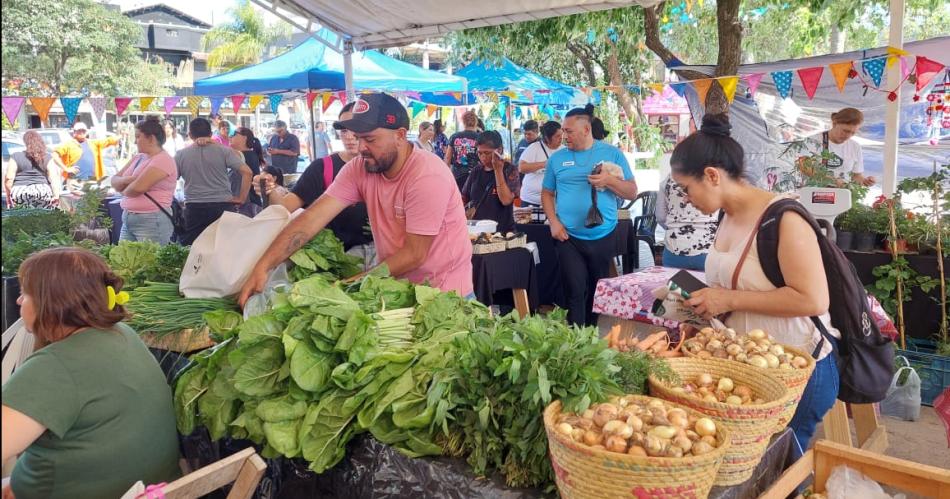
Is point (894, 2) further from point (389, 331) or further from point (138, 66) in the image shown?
point (138, 66)

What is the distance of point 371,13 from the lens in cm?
599

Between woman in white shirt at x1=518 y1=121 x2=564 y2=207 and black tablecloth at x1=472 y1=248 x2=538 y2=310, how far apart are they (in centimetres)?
181

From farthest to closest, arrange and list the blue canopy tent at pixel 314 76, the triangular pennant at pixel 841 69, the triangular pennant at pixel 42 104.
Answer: the blue canopy tent at pixel 314 76 < the triangular pennant at pixel 42 104 < the triangular pennant at pixel 841 69

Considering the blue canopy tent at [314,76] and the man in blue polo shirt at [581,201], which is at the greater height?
the blue canopy tent at [314,76]

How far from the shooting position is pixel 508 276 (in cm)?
555

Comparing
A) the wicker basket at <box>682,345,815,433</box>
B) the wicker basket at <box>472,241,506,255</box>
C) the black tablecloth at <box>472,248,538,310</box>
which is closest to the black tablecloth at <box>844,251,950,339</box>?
the black tablecloth at <box>472,248,538,310</box>

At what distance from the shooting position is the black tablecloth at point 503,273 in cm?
530

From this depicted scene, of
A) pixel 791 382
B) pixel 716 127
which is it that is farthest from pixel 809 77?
pixel 791 382

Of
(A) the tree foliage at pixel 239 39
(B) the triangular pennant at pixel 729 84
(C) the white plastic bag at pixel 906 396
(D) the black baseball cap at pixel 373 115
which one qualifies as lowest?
(C) the white plastic bag at pixel 906 396

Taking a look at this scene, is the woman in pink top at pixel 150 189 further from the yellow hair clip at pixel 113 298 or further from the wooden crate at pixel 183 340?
the yellow hair clip at pixel 113 298

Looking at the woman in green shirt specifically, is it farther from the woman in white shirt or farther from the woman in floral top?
the woman in white shirt

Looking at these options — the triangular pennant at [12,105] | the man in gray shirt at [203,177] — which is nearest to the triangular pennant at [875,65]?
the man in gray shirt at [203,177]

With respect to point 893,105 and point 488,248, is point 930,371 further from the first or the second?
point 488,248

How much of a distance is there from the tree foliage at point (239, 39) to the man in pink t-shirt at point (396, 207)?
1195 inches
